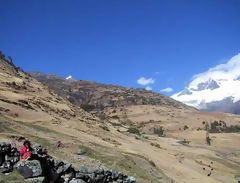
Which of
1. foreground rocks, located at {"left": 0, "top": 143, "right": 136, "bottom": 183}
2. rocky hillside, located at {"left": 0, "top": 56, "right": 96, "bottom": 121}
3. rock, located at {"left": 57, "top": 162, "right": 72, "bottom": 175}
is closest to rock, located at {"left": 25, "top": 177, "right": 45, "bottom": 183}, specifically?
foreground rocks, located at {"left": 0, "top": 143, "right": 136, "bottom": 183}

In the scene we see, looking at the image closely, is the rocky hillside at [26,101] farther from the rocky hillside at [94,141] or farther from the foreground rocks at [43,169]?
the foreground rocks at [43,169]

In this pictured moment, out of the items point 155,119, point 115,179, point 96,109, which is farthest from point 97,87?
point 115,179

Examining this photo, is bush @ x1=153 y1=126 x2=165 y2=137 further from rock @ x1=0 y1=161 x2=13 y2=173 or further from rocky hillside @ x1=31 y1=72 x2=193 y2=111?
rock @ x1=0 y1=161 x2=13 y2=173

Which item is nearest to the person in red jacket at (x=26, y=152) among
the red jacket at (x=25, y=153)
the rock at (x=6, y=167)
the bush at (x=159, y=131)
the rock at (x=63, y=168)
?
the red jacket at (x=25, y=153)

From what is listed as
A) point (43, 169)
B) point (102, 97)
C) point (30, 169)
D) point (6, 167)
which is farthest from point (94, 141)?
point (102, 97)

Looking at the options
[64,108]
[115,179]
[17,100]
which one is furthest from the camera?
[64,108]

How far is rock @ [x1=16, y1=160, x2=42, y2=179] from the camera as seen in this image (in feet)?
60.2

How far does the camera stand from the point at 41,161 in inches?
757

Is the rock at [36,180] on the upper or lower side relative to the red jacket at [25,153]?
lower

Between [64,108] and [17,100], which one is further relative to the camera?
[64,108]

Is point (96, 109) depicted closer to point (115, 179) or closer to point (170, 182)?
point (170, 182)

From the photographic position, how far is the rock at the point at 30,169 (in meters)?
18.4

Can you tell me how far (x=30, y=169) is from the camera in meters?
18.4

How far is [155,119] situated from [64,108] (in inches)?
2661
